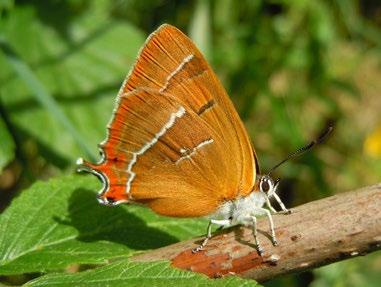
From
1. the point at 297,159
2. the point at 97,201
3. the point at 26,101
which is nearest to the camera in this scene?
the point at 97,201

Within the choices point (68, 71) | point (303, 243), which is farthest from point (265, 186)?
point (68, 71)

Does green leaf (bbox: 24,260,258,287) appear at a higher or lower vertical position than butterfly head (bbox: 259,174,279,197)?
higher

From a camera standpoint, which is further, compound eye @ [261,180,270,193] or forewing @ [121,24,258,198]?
compound eye @ [261,180,270,193]

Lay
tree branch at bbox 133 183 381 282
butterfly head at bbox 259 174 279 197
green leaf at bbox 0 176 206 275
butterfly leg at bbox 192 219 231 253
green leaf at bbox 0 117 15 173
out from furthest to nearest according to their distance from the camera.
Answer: green leaf at bbox 0 117 15 173 < butterfly head at bbox 259 174 279 197 < green leaf at bbox 0 176 206 275 < butterfly leg at bbox 192 219 231 253 < tree branch at bbox 133 183 381 282

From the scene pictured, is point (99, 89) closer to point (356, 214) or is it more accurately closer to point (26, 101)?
point (26, 101)

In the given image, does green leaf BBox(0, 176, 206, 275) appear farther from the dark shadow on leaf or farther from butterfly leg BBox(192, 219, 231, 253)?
butterfly leg BBox(192, 219, 231, 253)

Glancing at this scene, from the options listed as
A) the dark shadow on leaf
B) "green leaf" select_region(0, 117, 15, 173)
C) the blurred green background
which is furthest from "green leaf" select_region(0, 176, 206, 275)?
the blurred green background

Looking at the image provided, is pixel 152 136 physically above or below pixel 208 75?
below

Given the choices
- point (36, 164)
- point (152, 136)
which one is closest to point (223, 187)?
point (152, 136)
